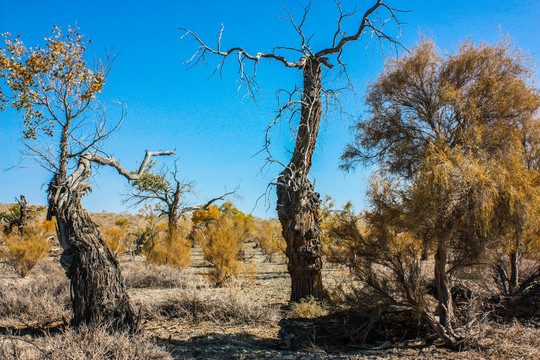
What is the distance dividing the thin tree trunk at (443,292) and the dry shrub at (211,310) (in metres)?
3.13

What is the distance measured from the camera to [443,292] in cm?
539

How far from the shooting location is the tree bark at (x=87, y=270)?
5473mm

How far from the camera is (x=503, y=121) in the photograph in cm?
583

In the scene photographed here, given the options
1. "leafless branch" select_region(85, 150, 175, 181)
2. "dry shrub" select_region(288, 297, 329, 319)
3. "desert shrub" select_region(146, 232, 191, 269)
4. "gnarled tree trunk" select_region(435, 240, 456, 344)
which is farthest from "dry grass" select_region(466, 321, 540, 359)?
"desert shrub" select_region(146, 232, 191, 269)

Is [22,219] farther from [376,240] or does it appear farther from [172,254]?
[376,240]

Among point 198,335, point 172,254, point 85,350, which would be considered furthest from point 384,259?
point 172,254

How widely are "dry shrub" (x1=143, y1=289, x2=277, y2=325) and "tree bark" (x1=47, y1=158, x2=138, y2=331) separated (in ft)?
5.77

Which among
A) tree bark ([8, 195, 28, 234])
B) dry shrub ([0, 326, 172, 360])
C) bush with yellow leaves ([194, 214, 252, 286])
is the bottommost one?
dry shrub ([0, 326, 172, 360])

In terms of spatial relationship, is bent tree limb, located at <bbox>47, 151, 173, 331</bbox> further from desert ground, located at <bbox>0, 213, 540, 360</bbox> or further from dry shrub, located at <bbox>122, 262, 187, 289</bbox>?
dry shrub, located at <bbox>122, 262, 187, 289</bbox>

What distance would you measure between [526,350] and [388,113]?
3946 mm

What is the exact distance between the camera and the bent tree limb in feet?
18.0

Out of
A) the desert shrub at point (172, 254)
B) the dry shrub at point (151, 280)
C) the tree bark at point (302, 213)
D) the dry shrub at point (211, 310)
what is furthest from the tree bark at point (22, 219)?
the tree bark at point (302, 213)

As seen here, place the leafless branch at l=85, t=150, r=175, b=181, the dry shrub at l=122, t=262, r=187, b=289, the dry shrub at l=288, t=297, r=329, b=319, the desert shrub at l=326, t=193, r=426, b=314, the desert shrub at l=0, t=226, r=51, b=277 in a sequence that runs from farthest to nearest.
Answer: the desert shrub at l=0, t=226, r=51, b=277 → the dry shrub at l=122, t=262, r=187, b=289 → the dry shrub at l=288, t=297, r=329, b=319 → the leafless branch at l=85, t=150, r=175, b=181 → the desert shrub at l=326, t=193, r=426, b=314

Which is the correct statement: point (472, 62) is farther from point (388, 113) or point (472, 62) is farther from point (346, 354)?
point (346, 354)
